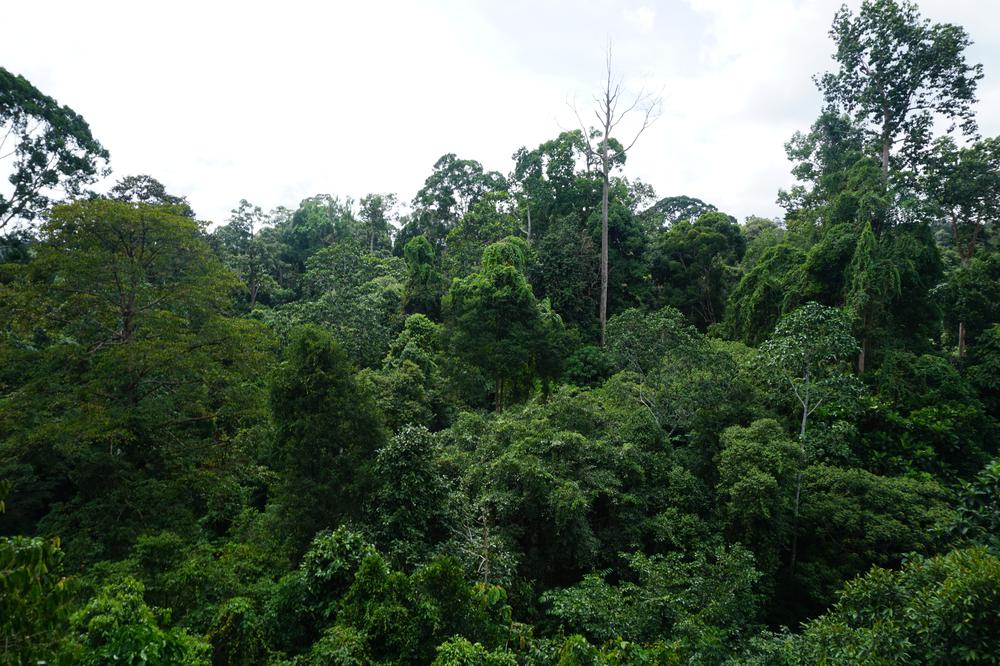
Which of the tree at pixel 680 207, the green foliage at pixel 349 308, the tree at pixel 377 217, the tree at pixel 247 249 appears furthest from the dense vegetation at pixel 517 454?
the tree at pixel 680 207

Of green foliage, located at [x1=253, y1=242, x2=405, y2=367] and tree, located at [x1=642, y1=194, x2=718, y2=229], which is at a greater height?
tree, located at [x1=642, y1=194, x2=718, y2=229]

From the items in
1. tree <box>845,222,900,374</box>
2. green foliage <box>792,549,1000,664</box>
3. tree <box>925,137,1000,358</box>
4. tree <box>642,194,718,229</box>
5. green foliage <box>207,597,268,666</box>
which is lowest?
green foliage <box>207,597,268,666</box>

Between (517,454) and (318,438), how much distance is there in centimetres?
410

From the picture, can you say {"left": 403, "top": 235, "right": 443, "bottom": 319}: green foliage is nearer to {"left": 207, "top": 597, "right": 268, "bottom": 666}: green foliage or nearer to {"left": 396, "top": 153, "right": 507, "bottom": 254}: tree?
{"left": 396, "top": 153, "right": 507, "bottom": 254}: tree

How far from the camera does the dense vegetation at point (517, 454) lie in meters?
6.05

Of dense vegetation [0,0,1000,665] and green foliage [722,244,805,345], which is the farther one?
green foliage [722,244,805,345]

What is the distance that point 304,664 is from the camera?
6051mm

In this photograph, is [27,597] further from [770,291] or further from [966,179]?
[966,179]

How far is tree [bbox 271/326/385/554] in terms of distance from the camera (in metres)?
8.87

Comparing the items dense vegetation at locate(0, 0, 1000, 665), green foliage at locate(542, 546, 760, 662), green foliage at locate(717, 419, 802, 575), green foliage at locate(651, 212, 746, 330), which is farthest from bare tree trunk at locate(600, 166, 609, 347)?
green foliage at locate(542, 546, 760, 662)

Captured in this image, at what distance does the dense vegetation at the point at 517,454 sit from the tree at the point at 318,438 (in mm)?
53

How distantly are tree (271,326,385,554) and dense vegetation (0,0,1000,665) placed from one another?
2.1 inches

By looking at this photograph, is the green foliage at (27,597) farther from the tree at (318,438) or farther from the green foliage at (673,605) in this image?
the green foliage at (673,605)

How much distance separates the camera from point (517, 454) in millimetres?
10586
